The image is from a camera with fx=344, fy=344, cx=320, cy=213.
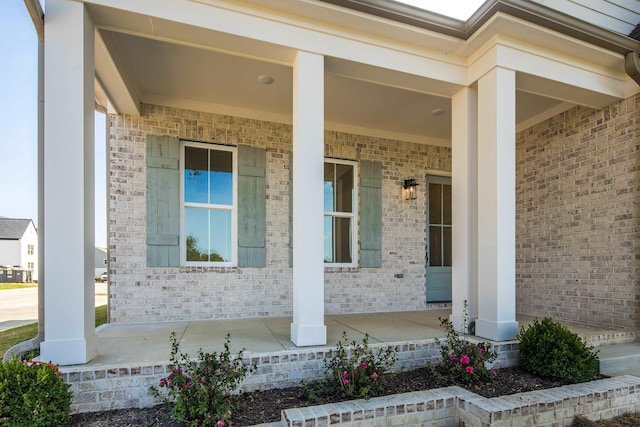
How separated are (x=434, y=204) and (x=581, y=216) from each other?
Answer: 215cm

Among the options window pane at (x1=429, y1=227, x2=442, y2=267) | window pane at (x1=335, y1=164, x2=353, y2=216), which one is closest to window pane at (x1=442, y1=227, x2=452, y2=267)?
window pane at (x1=429, y1=227, x2=442, y2=267)

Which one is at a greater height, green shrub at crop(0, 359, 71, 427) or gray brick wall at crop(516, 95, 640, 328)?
gray brick wall at crop(516, 95, 640, 328)

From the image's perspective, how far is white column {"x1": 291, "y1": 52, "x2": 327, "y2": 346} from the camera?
313 centimetres

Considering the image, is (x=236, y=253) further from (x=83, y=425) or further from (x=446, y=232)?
(x=446, y=232)

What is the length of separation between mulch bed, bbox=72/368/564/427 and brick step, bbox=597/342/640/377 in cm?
69

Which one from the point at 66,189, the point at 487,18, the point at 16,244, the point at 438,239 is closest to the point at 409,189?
the point at 438,239

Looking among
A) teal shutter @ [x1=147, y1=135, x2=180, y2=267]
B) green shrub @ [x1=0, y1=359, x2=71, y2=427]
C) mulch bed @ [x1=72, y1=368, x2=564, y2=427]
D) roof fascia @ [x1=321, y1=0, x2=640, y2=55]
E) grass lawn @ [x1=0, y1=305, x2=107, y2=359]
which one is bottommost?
grass lawn @ [x1=0, y1=305, x2=107, y2=359]

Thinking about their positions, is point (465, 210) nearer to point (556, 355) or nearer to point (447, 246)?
point (556, 355)

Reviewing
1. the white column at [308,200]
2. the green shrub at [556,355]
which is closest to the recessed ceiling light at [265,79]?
the white column at [308,200]

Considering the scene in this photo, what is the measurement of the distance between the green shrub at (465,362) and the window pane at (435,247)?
2.85 metres

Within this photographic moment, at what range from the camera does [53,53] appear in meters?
2.64

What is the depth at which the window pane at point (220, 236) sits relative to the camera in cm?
486

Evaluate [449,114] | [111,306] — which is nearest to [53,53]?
[111,306]

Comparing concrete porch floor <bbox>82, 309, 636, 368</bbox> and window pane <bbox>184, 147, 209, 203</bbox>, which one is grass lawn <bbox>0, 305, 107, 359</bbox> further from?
window pane <bbox>184, 147, 209, 203</bbox>
